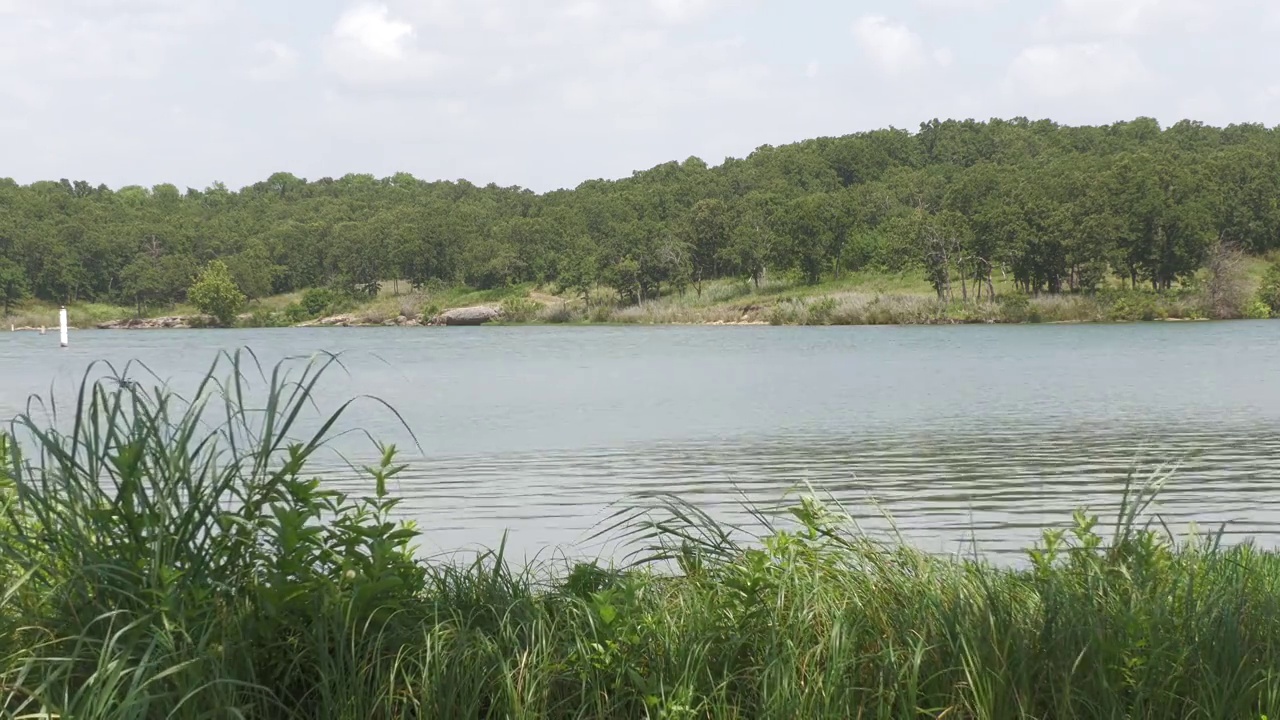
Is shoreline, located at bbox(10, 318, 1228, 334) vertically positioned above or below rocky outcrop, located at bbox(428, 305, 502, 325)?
below

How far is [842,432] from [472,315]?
81.4 metres

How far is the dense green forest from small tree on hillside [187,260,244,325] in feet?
22.5

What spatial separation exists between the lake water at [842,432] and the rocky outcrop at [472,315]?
5277cm

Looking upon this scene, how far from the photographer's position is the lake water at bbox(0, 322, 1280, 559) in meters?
12.3

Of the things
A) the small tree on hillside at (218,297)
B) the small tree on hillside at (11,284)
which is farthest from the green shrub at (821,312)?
the small tree on hillside at (11,284)

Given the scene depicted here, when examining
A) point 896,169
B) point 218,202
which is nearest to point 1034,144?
point 896,169

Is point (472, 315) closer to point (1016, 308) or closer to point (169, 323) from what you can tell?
point (169, 323)

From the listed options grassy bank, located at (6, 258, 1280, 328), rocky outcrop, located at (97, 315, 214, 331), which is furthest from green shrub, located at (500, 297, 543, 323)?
rocky outcrop, located at (97, 315, 214, 331)

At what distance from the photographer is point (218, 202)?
165 m

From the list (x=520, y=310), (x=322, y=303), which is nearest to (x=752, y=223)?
(x=520, y=310)

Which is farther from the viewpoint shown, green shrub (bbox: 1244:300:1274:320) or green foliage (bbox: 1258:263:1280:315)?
green foliage (bbox: 1258:263:1280:315)

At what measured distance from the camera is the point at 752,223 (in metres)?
98.1

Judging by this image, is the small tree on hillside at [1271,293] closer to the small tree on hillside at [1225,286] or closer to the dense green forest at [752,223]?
the small tree on hillside at [1225,286]

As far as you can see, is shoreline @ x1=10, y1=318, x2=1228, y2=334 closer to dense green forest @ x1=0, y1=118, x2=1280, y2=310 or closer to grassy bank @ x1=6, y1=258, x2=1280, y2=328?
grassy bank @ x1=6, y1=258, x2=1280, y2=328
